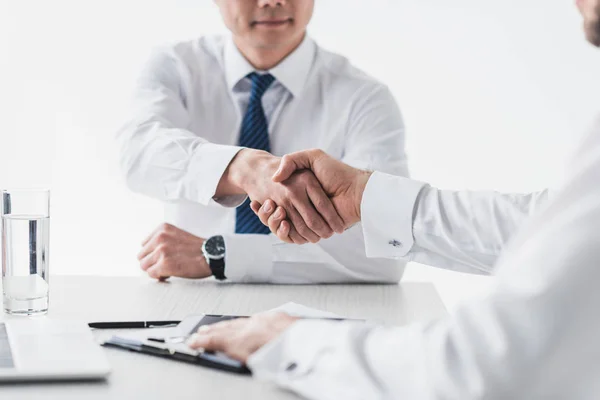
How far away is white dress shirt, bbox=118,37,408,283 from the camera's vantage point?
217 cm

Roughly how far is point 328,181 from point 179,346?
73 centimetres

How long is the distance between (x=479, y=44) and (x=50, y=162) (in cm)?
187

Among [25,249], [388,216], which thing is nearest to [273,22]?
[388,216]

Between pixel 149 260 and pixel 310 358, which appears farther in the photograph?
pixel 149 260

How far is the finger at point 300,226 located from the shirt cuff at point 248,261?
0.11 m

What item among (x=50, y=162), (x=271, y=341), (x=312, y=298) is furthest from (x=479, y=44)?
(x=271, y=341)

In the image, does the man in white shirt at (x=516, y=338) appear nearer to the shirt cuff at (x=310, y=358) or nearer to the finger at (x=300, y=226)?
the shirt cuff at (x=310, y=358)

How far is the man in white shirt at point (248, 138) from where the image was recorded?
201 cm

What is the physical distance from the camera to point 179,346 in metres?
1.26

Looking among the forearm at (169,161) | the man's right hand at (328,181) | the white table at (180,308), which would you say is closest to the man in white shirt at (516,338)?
the white table at (180,308)

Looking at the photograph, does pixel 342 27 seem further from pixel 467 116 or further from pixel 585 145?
pixel 585 145

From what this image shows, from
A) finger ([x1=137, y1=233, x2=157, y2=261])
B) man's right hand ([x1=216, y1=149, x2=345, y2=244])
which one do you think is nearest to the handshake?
man's right hand ([x1=216, y1=149, x2=345, y2=244])

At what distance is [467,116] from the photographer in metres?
3.80

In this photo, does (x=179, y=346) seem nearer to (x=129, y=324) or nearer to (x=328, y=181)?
(x=129, y=324)
